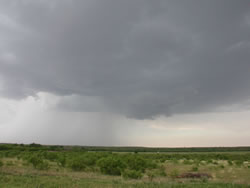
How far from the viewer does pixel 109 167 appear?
31.3 meters

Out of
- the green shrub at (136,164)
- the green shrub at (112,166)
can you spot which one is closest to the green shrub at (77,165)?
the green shrub at (112,166)

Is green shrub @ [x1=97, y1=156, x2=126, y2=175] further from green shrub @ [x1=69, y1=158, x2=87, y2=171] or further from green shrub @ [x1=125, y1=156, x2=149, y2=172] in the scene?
green shrub @ [x1=69, y1=158, x2=87, y2=171]

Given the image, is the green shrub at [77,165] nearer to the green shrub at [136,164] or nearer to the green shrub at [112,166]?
the green shrub at [112,166]

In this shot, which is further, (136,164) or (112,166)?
(136,164)

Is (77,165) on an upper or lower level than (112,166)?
→ lower

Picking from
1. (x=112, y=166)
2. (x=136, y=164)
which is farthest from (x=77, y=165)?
(x=136, y=164)

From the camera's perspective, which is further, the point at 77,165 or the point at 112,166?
the point at 77,165

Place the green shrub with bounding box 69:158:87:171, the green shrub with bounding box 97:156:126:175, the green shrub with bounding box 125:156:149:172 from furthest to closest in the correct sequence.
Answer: the green shrub with bounding box 69:158:87:171 → the green shrub with bounding box 125:156:149:172 → the green shrub with bounding box 97:156:126:175

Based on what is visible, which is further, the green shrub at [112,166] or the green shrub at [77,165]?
the green shrub at [77,165]

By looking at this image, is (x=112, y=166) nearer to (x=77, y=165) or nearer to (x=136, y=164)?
(x=136, y=164)

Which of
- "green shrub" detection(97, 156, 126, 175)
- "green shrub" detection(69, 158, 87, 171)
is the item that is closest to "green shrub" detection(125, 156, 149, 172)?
"green shrub" detection(97, 156, 126, 175)

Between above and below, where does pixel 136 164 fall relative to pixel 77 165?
above

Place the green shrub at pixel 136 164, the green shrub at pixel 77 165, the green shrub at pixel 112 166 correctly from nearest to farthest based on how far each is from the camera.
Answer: the green shrub at pixel 112 166 < the green shrub at pixel 136 164 < the green shrub at pixel 77 165

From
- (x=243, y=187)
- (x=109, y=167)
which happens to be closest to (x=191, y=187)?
(x=243, y=187)
